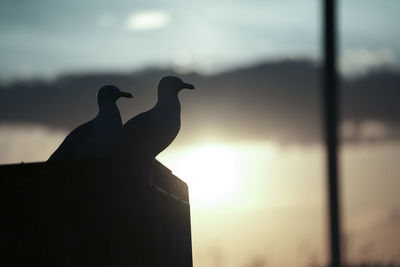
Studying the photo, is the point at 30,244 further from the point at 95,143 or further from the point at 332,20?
the point at 332,20

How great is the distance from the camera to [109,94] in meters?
14.6

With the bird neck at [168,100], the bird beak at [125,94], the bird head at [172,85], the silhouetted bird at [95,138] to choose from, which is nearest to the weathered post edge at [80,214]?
the silhouetted bird at [95,138]

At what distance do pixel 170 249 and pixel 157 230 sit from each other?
1609mm

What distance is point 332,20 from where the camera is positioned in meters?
4.12

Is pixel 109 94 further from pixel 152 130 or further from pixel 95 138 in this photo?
pixel 95 138

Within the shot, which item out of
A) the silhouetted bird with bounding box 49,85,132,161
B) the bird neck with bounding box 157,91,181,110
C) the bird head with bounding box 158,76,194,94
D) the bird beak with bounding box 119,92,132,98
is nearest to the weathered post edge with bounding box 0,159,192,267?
the silhouetted bird with bounding box 49,85,132,161

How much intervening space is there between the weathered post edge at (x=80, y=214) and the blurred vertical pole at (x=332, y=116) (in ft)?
18.4

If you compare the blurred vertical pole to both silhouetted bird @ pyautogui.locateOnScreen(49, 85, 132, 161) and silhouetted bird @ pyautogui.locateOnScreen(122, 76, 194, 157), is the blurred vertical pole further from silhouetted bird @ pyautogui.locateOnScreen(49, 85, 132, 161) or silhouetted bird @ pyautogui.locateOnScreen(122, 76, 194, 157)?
silhouetted bird @ pyautogui.locateOnScreen(122, 76, 194, 157)

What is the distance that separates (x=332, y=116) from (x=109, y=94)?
10.8 meters

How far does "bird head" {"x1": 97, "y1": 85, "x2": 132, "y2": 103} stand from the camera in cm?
1434

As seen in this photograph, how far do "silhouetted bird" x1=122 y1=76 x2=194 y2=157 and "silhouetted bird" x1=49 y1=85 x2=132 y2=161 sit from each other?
45 cm

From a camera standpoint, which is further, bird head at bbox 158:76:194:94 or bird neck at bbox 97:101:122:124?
bird head at bbox 158:76:194:94

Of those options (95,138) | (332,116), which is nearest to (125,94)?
(95,138)

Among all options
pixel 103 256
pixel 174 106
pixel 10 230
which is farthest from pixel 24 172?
pixel 174 106
